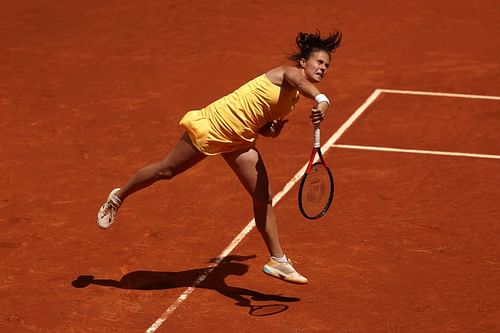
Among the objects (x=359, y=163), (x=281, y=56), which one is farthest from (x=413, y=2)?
(x=359, y=163)

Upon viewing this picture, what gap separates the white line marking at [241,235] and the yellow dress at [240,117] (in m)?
1.26

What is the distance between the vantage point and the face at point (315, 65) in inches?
342

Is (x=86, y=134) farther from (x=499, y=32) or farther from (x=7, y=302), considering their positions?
(x=499, y=32)

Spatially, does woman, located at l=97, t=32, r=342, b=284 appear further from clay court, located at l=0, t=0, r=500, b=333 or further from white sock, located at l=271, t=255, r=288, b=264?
clay court, located at l=0, t=0, r=500, b=333

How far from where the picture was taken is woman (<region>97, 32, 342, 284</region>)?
28.5 feet

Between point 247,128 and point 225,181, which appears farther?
point 225,181

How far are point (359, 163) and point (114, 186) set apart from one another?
8.79ft

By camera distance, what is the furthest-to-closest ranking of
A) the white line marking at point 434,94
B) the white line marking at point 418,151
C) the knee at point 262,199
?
1. the white line marking at point 434,94
2. the white line marking at point 418,151
3. the knee at point 262,199

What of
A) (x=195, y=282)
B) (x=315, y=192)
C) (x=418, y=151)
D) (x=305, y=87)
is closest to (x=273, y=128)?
(x=305, y=87)

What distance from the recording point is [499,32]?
17000 millimetres

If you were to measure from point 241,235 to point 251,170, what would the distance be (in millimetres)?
1617

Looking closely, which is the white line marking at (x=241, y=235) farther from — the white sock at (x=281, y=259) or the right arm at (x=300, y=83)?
the right arm at (x=300, y=83)

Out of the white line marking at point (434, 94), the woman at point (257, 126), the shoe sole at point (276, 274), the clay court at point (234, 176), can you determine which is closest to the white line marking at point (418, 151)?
the clay court at point (234, 176)

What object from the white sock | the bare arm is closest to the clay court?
the white sock
